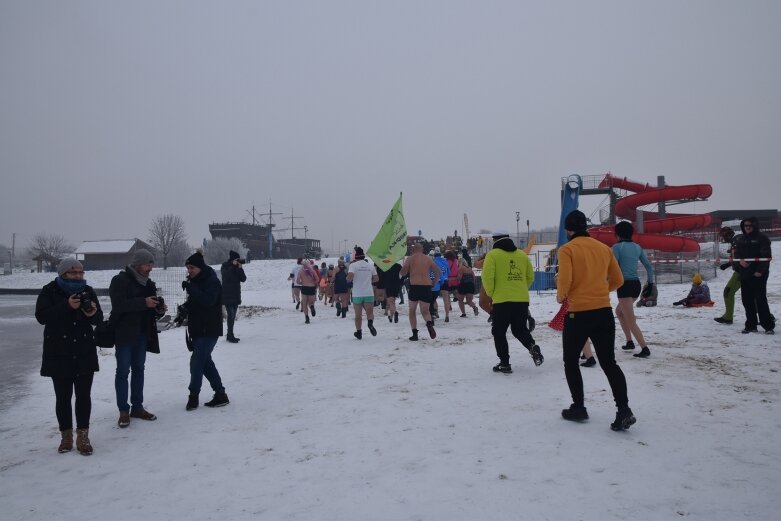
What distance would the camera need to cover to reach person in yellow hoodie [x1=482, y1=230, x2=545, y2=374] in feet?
21.1

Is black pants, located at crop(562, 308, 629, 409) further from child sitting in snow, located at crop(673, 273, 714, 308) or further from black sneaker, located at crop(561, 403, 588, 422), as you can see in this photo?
child sitting in snow, located at crop(673, 273, 714, 308)

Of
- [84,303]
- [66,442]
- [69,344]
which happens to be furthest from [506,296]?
[66,442]

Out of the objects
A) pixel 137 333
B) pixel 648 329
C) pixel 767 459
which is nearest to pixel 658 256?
pixel 648 329

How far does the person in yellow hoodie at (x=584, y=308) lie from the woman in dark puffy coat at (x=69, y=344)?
4.53m

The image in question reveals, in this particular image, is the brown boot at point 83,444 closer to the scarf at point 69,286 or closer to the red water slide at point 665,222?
the scarf at point 69,286

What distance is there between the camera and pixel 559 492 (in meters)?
3.14

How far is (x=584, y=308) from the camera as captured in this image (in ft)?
14.1

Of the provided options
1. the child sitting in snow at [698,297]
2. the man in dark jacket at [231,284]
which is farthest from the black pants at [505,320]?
the child sitting in snow at [698,297]

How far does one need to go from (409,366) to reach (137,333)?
12.4 feet

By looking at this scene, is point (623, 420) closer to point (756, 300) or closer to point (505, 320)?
point (505, 320)

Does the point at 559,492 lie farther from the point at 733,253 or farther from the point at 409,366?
the point at 733,253

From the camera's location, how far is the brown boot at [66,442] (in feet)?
14.6

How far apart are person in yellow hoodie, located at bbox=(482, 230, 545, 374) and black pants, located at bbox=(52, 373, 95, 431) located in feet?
15.6

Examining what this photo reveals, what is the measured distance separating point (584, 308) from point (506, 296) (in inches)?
84.0
